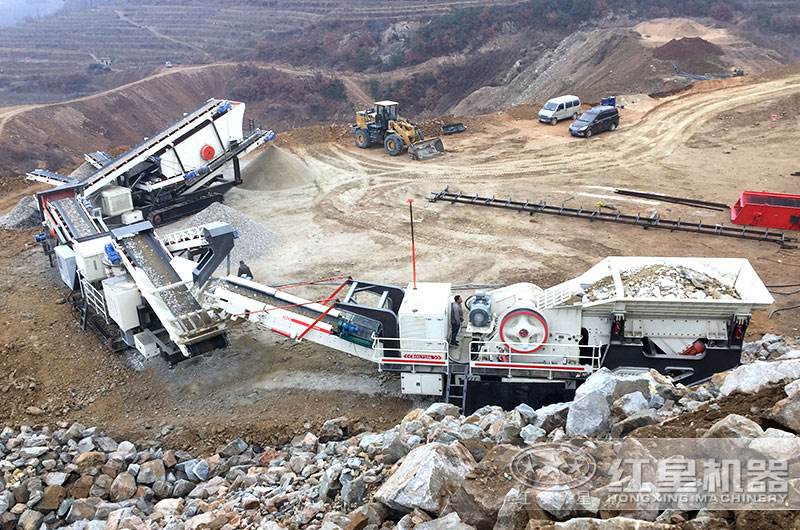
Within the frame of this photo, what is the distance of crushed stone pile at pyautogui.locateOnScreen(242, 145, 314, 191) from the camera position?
23969 mm

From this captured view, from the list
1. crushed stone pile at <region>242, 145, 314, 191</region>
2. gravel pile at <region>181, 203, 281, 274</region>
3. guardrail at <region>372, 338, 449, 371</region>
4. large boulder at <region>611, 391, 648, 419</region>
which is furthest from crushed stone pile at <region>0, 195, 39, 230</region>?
large boulder at <region>611, 391, 648, 419</region>

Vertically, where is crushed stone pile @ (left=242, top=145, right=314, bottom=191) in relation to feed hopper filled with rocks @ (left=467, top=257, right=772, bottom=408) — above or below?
above

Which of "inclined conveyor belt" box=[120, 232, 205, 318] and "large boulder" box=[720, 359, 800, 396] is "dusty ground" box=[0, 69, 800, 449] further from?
"large boulder" box=[720, 359, 800, 396]

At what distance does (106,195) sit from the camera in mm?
19578

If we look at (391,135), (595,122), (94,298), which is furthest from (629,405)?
(595,122)

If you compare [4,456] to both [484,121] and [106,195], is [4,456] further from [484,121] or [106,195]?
[484,121]

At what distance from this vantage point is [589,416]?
740cm

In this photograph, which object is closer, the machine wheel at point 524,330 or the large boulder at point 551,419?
the large boulder at point 551,419

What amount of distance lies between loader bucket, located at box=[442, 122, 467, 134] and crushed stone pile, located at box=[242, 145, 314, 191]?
7.88 m

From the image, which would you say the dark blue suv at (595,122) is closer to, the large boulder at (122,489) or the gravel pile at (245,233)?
the gravel pile at (245,233)

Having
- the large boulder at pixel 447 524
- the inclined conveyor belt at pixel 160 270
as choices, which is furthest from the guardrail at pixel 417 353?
the large boulder at pixel 447 524

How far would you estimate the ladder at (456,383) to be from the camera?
35.1 feet

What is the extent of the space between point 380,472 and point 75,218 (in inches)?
452

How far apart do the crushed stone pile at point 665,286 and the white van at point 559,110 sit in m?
21.7
